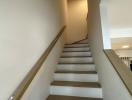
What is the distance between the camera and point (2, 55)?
155 centimetres

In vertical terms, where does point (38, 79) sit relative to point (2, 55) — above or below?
below

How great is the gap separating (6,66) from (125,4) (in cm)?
193

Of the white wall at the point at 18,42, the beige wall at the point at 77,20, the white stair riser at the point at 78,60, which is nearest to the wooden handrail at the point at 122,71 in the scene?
the white wall at the point at 18,42

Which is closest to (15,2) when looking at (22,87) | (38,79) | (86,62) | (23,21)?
(23,21)

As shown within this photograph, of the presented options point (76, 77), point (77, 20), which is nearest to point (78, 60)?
point (76, 77)

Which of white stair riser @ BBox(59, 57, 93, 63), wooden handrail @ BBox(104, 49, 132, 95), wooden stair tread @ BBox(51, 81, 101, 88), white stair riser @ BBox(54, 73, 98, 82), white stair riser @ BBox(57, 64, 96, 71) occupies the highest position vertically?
wooden handrail @ BBox(104, 49, 132, 95)

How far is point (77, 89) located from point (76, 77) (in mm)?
440

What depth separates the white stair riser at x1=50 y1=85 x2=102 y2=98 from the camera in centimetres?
271

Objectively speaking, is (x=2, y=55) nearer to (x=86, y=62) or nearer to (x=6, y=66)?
(x=6, y=66)

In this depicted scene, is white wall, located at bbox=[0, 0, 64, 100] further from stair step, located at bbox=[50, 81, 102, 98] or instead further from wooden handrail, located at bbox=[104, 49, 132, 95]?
wooden handrail, located at bbox=[104, 49, 132, 95]

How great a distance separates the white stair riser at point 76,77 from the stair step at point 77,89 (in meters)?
0.17

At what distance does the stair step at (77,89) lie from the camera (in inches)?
107

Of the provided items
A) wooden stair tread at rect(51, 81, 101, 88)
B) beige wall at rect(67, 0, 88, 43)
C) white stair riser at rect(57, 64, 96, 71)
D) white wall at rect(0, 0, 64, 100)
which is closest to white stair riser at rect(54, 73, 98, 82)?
wooden stair tread at rect(51, 81, 101, 88)

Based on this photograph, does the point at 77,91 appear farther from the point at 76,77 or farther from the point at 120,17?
the point at 120,17
